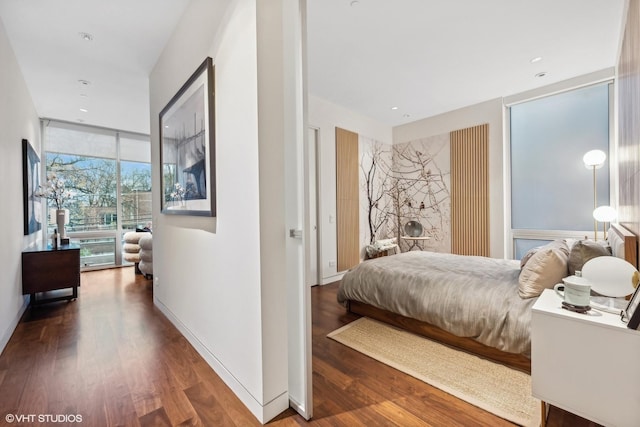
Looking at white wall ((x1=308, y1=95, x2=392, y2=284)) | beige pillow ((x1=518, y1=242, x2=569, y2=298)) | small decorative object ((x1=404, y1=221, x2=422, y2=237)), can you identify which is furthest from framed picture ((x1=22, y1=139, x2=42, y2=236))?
small decorative object ((x1=404, y1=221, x2=422, y2=237))

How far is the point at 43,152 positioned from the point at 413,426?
675 cm

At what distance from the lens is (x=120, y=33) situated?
2.51 metres

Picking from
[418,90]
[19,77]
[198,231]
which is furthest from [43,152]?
[418,90]

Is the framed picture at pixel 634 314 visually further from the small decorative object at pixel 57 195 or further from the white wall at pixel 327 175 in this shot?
the small decorative object at pixel 57 195

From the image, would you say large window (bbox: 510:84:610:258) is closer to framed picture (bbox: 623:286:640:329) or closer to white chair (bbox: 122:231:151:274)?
framed picture (bbox: 623:286:640:329)

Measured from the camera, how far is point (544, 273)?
1887 millimetres

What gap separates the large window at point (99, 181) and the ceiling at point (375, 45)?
120cm

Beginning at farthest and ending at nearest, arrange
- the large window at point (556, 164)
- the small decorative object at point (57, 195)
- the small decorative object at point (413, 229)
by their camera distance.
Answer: the small decorative object at point (413, 229)
the small decorative object at point (57, 195)
the large window at point (556, 164)

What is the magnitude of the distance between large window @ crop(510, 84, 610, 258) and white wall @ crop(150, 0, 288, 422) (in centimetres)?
408

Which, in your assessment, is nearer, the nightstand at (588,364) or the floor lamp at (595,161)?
the nightstand at (588,364)

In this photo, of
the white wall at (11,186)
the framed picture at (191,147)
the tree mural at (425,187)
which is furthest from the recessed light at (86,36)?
the tree mural at (425,187)

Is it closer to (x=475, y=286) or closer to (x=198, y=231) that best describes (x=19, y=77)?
(x=198, y=231)

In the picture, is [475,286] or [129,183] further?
[129,183]

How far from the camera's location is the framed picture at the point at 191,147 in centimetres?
195
